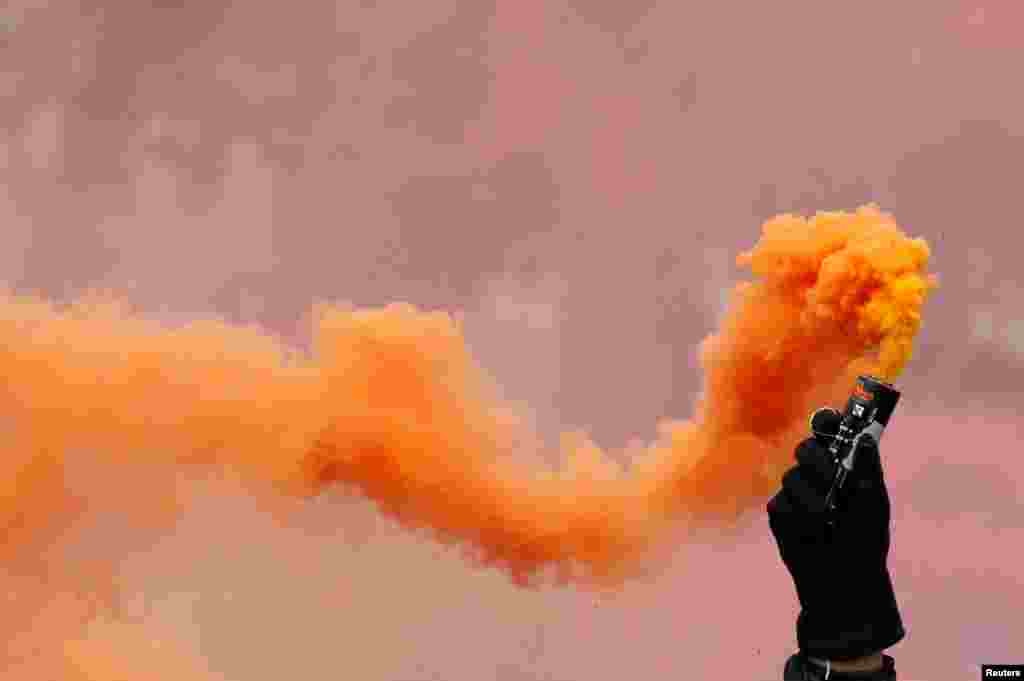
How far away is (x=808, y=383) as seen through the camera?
15914 millimetres

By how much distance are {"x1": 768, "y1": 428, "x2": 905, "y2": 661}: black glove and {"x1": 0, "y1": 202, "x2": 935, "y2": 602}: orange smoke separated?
2953 mm

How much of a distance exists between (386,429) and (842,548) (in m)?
6.81

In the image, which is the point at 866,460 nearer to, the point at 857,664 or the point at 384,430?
the point at 857,664

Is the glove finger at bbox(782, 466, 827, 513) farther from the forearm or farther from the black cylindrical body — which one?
the forearm

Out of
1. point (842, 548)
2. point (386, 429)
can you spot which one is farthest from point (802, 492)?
point (386, 429)

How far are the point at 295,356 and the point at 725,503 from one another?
562 cm

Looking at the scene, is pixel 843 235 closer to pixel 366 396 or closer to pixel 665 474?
pixel 665 474

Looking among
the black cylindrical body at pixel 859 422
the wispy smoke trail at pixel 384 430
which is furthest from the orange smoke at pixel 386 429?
the black cylindrical body at pixel 859 422

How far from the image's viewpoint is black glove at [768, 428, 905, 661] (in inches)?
496

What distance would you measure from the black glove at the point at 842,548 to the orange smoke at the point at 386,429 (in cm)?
295

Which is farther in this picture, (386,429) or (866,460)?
(386,429)

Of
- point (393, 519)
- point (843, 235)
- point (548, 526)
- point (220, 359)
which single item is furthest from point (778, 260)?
point (220, 359)

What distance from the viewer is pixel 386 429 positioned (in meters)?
17.8

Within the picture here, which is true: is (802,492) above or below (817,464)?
below
